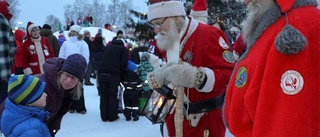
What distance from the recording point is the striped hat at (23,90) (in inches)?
110

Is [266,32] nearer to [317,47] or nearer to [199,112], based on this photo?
[317,47]

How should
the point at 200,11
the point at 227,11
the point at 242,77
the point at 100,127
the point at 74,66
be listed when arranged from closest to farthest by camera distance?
1. the point at 242,77
2. the point at 74,66
3. the point at 200,11
4. the point at 100,127
5. the point at 227,11

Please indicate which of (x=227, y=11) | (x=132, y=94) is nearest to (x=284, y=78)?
(x=132, y=94)

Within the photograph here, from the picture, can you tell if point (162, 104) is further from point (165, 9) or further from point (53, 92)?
point (53, 92)

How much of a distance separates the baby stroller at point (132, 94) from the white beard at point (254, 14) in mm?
5555

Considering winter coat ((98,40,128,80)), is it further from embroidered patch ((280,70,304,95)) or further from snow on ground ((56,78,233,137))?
embroidered patch ((280,70,304,95))

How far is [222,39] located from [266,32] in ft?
4.21

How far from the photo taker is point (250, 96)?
1.45 metres

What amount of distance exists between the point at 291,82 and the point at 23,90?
7.11 feet

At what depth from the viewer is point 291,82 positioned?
4.34ft

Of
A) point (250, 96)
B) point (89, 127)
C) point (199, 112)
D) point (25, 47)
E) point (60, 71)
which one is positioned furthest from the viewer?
point (89, 127)

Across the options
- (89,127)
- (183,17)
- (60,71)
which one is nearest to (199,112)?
(183,17)

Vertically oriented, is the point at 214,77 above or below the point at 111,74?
above

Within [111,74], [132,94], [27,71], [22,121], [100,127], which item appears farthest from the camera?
[132,94]
